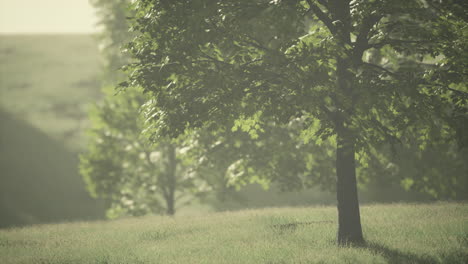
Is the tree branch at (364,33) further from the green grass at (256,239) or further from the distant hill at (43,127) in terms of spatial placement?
the distant hill at (43,127)

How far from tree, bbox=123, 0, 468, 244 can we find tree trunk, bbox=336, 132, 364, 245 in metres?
0.11

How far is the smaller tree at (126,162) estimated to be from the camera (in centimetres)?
2248

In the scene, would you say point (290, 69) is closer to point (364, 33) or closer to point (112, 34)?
point (364, 33)

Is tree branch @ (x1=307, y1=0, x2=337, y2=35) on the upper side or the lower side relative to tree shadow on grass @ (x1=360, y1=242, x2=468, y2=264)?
upper

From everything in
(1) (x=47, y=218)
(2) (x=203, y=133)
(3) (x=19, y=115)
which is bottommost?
(1) (x=47, y=218)

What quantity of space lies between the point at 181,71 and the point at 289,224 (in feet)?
20.5

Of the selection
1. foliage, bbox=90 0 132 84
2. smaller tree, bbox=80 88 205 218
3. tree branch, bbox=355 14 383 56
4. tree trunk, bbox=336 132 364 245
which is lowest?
tree trunk, bbox=336 132 364 245

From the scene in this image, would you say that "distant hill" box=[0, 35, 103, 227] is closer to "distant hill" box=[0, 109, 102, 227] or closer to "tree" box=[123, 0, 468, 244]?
"distant hill" box=[0, 109, 102, 227]

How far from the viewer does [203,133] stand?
54.8 feet

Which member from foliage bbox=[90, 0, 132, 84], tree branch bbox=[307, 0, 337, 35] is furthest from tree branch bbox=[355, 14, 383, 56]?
foliage bbox=[90, 0, 132, 84]

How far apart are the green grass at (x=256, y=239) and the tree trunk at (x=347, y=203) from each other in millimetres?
368

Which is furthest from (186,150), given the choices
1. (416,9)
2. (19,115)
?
(19,115)

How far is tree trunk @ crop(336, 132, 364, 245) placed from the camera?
11031 mm

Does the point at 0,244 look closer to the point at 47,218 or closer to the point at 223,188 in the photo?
the point at 223,188
